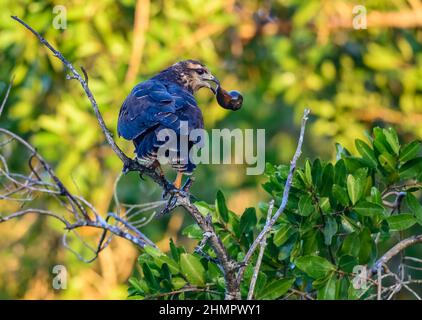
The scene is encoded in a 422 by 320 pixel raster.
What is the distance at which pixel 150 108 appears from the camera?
4.59 meters

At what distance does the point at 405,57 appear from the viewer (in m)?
7.93

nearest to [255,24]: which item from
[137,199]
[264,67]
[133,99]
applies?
[264,67]

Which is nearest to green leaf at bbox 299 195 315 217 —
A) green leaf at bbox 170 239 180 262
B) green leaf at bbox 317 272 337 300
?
green leaf at bbox 317 272 337 300

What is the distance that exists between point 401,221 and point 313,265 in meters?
0.51

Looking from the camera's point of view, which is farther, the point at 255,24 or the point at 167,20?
the point at 255,24

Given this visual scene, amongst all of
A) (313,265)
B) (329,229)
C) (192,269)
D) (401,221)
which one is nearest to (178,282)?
(192,269)

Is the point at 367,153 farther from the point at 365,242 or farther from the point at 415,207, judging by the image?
the point at 365,242

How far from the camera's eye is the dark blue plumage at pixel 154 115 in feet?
14.2

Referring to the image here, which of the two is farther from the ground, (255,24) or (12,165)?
(255,24)

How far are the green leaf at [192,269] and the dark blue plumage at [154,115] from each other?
437mm

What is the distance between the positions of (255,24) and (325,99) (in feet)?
3.59

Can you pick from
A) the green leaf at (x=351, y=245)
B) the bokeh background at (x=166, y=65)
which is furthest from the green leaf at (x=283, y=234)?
the bokeh background at (x=166, y=65)

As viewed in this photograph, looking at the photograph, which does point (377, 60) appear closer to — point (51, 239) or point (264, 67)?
point (264, 67)

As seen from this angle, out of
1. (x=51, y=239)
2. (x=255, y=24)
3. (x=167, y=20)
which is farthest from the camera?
(x=255, y=24)
